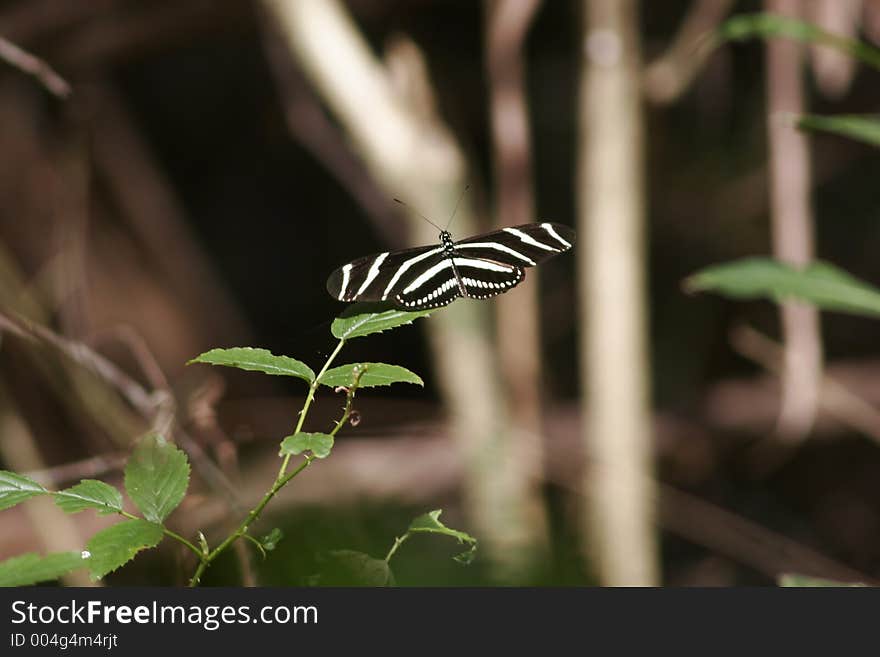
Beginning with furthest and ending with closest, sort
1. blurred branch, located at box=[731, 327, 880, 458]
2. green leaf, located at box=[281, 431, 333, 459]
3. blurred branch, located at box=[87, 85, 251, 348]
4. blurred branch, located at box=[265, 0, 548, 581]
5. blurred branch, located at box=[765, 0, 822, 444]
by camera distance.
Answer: blurred branch, located at box=[87, 85, 251, 348] → blurred branch, located at box=[731, 327, 880, 458] → blurred branch, located at box=[265, 0, 548, 581] → blurred branch, located at box=[765, 0, 822, 444] → green leaf, located at box=[281, 431, 333, 459]

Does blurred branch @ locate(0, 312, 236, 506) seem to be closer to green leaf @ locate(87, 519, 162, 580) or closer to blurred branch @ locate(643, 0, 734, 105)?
green leaf @ locate(87, 519, 162, 580)

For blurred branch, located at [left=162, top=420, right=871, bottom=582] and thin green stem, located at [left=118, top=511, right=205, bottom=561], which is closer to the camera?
thin green stem, located at [left=118, top=511, right=205, bottom=561]

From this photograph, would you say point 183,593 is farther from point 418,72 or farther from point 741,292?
point 418,72

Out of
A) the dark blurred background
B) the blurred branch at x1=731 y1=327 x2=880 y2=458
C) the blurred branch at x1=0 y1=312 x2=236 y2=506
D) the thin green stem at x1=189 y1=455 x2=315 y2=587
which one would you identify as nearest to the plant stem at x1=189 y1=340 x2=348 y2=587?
the thin green stem at x1=189 y1=455 x2=315 y2=587

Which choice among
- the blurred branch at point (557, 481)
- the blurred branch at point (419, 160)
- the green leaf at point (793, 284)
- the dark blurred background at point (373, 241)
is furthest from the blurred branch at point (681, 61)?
the green leaf at point (793, 284)

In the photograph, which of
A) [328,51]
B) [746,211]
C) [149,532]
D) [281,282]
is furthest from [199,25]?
[149,532]

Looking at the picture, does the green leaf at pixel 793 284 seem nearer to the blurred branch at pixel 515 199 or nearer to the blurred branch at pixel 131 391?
the blurred branch at pixel 131 391

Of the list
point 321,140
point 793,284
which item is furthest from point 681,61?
point 793,284
